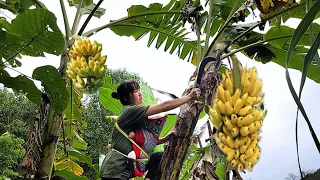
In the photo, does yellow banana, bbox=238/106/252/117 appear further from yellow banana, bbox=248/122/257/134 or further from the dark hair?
the dark hair

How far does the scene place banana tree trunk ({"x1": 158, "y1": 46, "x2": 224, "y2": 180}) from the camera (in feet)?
2.78

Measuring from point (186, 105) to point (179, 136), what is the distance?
0.08 metres

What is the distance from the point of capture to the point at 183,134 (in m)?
0.87

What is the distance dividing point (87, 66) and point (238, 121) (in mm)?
555

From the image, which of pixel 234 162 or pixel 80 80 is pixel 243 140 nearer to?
pixel 234 162

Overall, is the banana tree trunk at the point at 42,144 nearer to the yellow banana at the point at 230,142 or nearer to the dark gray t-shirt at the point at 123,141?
the dark gray t-shirt at the point at 123,141

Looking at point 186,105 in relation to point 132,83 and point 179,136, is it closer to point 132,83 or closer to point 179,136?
point 179,136

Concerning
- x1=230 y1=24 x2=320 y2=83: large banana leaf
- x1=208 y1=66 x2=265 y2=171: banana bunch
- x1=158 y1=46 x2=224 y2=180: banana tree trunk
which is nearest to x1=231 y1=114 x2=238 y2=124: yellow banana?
x1=208 y1=66 x2=265 y2=171: banana bunch

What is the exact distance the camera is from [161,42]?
1811 mm

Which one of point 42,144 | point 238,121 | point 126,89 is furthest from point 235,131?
point 42,144

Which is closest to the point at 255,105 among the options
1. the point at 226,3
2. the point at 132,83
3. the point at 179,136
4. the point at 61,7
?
the point at 179,136

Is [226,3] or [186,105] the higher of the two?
[226,3]

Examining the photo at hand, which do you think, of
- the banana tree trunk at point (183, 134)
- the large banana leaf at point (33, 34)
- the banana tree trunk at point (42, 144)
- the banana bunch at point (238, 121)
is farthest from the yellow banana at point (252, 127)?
the banana tree trunk at point (42, 144)

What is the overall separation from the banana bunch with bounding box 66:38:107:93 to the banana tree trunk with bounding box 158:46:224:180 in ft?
0.74
